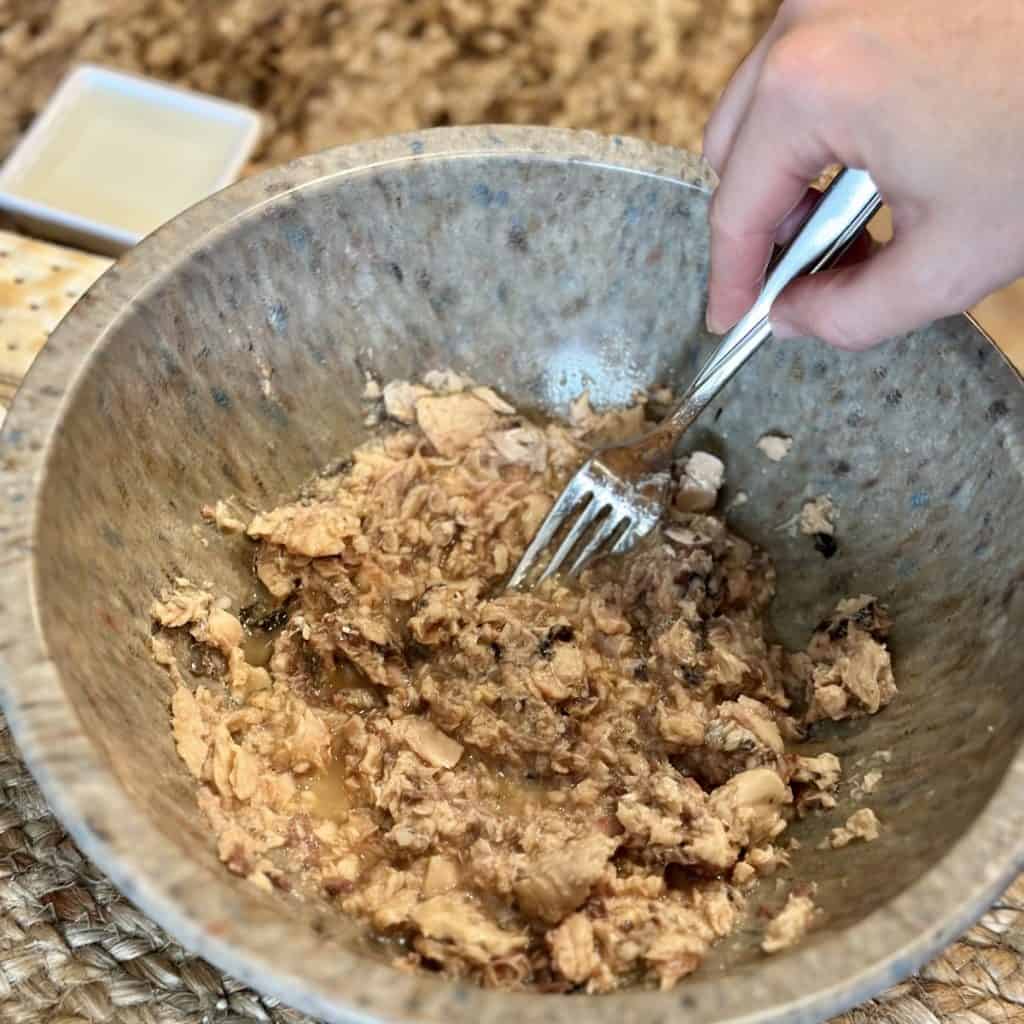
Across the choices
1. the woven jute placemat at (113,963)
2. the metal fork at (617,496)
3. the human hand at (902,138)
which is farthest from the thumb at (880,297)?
the woven jute placemat at (113,963)

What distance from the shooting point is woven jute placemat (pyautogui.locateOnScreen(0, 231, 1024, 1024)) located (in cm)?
100

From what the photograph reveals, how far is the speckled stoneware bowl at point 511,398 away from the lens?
78 centimetres

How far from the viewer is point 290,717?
3.64ft

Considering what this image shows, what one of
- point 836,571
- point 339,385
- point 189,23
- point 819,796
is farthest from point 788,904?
point 189,23

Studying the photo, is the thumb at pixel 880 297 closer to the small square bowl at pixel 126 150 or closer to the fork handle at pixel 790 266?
the fork handle at pixel 790 266

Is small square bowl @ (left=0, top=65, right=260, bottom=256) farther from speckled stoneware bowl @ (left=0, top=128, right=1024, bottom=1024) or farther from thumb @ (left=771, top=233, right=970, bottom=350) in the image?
thumb @ (left=771, top=233, right=970, bottom=350)

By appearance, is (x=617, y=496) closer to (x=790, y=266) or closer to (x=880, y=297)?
(x=790, y=266)

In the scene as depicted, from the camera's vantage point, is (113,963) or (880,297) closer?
(880,297)

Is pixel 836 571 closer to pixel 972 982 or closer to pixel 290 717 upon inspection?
pixel 972 982

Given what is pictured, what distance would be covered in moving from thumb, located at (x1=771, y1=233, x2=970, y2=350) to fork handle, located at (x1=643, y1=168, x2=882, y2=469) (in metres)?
0.04

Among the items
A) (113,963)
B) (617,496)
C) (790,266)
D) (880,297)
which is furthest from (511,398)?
(113,963)

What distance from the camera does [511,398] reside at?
4.53 ft

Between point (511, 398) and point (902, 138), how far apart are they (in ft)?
2.06

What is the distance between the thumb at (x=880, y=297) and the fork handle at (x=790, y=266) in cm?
4
